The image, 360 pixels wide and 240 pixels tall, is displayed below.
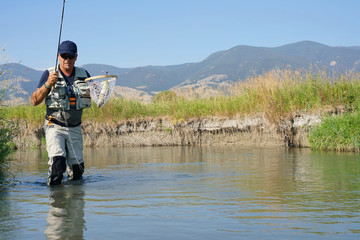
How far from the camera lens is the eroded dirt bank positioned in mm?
15250

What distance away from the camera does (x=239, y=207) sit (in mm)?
5457

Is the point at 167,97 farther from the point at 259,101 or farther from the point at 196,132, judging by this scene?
the point at 259,101

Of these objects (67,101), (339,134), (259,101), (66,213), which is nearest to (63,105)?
(67,101)

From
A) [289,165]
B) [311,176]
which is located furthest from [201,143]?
[311,176]

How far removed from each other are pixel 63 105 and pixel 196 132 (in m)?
10.9

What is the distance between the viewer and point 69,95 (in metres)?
7.58

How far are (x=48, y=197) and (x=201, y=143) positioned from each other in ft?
39.0

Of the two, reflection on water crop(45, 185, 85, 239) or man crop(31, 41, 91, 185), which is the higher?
man crop(31, 41, 91, 185)

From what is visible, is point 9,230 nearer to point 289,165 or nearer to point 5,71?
point 5,71

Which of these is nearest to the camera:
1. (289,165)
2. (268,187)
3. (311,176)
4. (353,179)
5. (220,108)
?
(268,187)

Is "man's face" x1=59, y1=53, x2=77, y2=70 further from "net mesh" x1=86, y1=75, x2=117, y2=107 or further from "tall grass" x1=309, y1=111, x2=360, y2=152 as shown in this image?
"tall grass" x1=309, y1=111, x2=360, y2=152

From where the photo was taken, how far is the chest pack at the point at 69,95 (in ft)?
24.3

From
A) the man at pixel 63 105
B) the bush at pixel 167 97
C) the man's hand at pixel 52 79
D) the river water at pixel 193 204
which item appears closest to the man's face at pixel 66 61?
the man at pixel 63 105

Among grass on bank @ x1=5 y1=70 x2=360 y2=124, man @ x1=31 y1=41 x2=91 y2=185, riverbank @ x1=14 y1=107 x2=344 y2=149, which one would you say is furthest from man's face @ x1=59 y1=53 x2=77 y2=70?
riverbank @ x1=14 y1=107 x2=344 y2=149
